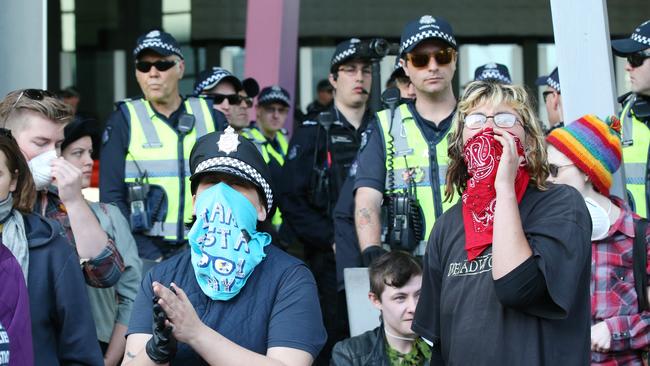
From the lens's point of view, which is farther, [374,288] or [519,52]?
[519,52]

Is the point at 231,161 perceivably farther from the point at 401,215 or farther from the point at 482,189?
the point at 401,215

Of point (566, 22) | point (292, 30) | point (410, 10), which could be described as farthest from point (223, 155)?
point (410, 10)

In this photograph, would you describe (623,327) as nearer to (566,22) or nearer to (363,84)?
(566,22)

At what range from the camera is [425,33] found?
21.1 ft

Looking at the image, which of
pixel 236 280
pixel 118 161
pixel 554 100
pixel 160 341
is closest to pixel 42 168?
pixel 118 161

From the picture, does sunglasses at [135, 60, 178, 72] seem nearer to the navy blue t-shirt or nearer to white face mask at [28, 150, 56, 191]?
white face mask at [28, 150, 56, 191]

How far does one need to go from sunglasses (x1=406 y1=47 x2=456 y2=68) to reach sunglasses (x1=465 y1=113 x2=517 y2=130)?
7.78 feet

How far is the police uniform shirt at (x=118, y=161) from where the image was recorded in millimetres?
7035

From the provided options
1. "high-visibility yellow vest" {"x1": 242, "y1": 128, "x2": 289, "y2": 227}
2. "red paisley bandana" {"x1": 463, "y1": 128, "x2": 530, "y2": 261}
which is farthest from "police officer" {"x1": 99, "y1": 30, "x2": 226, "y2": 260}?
"red paisley bandana" {"x1": 463, "y1": 128, "x2": 530, "y2": 261}

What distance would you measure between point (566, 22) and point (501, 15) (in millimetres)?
10557

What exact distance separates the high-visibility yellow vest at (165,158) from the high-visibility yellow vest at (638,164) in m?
2.37

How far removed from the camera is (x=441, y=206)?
20.9 ft

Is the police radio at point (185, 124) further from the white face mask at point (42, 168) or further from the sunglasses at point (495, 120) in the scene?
the sunglasses at point (495, 120)

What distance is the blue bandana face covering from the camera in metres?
3.81
